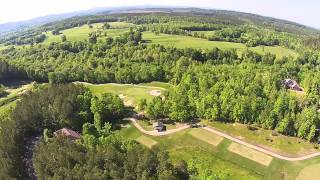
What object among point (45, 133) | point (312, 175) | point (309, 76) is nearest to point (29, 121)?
point (45, 133)

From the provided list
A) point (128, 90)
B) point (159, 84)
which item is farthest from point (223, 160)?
point (159, 84)

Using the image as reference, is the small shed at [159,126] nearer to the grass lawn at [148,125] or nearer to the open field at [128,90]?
the grass lawn at [148,125]

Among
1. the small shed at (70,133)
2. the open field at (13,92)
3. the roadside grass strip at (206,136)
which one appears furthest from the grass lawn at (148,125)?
the open field at (13,92)

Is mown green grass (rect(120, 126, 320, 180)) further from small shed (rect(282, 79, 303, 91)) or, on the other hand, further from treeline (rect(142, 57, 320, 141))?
small shed (rect(282, 79, 303, 91))

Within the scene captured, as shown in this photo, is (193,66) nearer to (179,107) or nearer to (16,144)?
(179,107)

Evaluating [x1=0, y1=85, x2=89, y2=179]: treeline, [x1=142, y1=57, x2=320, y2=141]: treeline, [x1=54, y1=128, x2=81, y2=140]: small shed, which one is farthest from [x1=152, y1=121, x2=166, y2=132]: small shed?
[x1=0, y1=85, x2=89, y2=179]: treeline

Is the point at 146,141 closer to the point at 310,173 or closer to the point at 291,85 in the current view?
the point at 310,173
